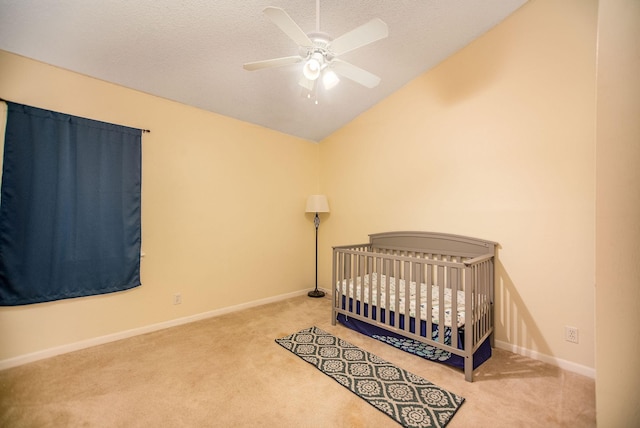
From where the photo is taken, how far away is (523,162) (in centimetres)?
221

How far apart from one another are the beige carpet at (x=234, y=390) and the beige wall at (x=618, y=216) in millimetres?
969

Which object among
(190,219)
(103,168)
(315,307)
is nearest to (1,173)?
(103,168)

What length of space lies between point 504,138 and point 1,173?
405 cm

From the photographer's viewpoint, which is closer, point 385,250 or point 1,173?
point 1,173

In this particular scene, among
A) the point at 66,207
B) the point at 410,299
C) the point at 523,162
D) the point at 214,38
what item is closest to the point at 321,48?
the point at 214,38

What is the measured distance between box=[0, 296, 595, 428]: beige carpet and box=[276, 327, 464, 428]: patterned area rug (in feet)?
0.22

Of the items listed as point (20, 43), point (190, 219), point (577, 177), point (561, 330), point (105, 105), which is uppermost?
point (20, 43)

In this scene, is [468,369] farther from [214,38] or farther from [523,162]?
[214,38]

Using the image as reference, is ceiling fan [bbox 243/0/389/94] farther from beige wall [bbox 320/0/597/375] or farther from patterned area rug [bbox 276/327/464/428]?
patterned area rug [bbox 276/327/464/428]

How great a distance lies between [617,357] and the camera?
2.45ft

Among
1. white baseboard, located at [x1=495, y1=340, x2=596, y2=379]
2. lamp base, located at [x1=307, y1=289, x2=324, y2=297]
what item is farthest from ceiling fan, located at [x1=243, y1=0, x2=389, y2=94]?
lamp base, located at [x1=307, y1=289, x2=324, y2=297]

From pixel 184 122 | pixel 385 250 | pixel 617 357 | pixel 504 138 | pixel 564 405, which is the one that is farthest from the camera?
pixel 385 250

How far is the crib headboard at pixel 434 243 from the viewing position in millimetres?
2432

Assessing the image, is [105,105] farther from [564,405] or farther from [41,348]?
[564,405]
